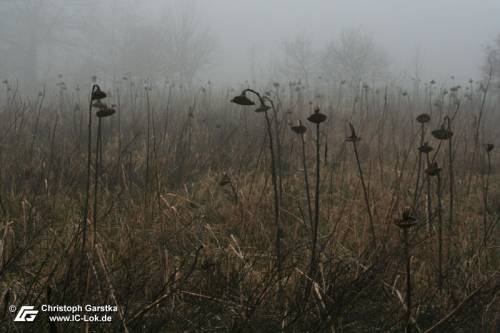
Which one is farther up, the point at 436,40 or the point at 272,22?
the point at 272,22

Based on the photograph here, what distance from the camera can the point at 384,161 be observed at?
161 inches

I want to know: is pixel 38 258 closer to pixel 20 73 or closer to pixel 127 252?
pixel 127 252

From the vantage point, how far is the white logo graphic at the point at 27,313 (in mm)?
1104

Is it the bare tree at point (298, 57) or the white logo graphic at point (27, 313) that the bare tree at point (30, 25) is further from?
the white logo graphic at point (27, 313)

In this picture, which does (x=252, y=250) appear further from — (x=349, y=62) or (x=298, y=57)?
(x=298, y=57)

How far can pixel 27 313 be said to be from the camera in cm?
112

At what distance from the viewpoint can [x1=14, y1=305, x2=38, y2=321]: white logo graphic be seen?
1104 mm

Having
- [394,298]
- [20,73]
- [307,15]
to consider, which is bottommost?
[394,298]

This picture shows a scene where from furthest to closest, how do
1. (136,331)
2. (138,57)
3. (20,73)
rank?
(20,73) < (138,57) < (136,331)

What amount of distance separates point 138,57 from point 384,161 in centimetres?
2128

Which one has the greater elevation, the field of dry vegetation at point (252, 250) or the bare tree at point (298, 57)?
the bare tree at point (298, 57)

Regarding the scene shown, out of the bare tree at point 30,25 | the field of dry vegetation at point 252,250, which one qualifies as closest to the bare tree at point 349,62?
the field of dry vegetation at point 252,250

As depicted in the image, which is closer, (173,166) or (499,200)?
(499,200)

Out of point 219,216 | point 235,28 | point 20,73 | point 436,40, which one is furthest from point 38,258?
point 235,28
